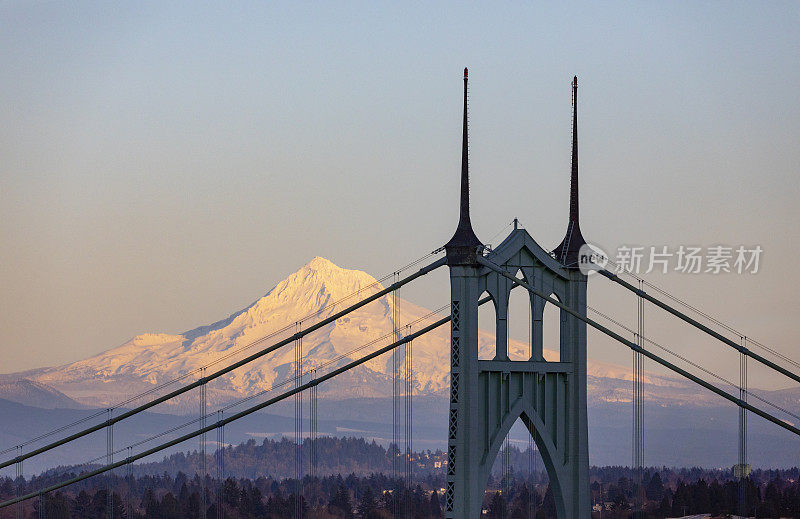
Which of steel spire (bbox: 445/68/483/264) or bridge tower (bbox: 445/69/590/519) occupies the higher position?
steel spire (bbox: 445/68/483/264)

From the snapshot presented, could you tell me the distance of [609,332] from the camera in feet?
267

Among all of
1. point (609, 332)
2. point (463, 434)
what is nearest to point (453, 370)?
point (463, 434)

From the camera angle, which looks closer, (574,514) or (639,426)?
(574,514)

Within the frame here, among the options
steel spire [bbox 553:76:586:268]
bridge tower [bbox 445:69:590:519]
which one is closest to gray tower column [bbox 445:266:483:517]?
bridge tower [bbox 445:69:590:519]

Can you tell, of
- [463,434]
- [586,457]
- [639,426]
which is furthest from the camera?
[639,426]

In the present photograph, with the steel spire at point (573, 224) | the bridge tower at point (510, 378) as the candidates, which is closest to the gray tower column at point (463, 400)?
the bridge tower at point (510, 378)

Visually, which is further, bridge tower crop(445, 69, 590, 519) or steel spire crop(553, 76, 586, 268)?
steel spire crop(553, 76, 586, 268)

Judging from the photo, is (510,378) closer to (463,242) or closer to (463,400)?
(463,400)

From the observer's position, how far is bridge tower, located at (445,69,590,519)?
79.1 metres

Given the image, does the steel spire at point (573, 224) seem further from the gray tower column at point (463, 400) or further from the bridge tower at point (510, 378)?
the gray tower column at point (463, 400)

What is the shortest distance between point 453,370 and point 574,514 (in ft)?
38.2

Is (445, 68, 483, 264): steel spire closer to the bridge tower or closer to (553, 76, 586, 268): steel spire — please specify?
the bridge tower

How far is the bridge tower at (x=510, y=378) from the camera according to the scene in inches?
3113

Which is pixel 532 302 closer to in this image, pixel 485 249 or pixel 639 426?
pixel 485 249
